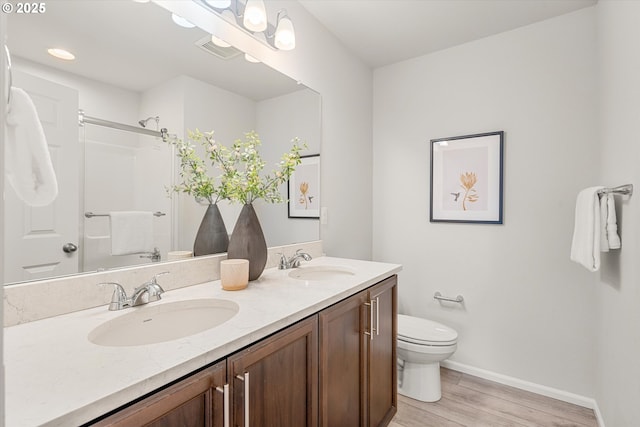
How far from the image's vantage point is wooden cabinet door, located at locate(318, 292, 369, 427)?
1.15 metres

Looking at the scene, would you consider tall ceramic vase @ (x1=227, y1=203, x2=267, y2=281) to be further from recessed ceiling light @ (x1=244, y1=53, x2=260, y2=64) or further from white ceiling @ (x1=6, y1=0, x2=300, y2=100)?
recessed ceiling light @ (x1=244, y1=53, x2=260, y2=64)

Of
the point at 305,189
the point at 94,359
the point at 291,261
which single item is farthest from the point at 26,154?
the point at 305,189

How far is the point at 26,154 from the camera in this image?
1.96 feet

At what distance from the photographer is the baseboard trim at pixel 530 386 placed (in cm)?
189

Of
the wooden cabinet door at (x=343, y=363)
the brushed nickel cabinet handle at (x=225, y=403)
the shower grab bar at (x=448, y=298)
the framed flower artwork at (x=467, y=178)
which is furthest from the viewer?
the shower grab bar at (x=448, y=298)

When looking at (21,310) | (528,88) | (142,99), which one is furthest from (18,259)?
(528,88)

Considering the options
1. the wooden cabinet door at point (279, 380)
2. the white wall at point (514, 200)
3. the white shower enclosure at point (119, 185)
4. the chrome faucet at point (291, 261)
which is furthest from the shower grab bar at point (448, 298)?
the white shower enclosure at point (119, 185)

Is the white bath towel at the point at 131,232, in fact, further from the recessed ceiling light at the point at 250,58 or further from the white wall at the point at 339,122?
the white wall at the point at 339,122

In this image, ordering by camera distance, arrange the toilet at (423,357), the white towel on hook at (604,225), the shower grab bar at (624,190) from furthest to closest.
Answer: the toilet at (423,357)
the white towel on hook at (604,225)
the shower grab bar at (624,190)

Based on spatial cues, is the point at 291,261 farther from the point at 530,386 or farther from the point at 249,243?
the point at 530,386

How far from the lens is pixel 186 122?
1.35 m

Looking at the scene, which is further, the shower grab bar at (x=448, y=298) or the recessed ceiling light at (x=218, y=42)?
the shower grab bar at (x=448, y=298)

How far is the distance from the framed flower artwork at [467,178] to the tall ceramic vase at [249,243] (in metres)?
1.57

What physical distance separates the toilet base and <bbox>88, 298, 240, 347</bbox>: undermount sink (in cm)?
150
